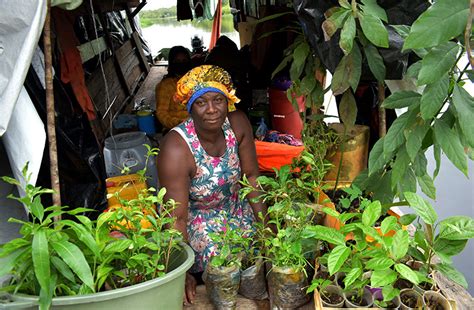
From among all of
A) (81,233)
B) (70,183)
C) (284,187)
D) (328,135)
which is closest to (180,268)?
(81,233)

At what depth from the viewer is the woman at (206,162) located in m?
1.98

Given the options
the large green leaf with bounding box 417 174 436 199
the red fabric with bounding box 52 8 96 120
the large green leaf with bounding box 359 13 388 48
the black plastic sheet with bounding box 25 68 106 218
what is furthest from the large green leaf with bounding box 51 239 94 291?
the red fabric with bounding box 52 8 96 120

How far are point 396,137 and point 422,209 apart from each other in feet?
0.79

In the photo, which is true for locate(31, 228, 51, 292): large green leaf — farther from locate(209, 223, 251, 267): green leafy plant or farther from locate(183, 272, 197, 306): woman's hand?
locate(183, 272, 197, 306): woman's hand

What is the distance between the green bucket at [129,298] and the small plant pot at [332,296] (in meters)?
0.47

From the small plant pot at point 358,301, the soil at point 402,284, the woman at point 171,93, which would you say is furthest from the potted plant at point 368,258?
the woman at point 171,93

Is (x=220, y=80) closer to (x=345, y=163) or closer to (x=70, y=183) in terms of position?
(x=345, y=163)

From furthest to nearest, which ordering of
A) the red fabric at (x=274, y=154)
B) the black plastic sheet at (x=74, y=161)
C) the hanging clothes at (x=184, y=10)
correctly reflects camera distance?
the hanging clothes at (x=184, y=10), the red fabric at (x=274, y=154), the black plastic sheet at (x=74, y=161)

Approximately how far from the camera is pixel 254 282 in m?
1.71

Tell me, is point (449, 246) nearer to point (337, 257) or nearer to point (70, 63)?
point (337, 257)

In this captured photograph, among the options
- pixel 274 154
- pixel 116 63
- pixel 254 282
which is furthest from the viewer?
pixel 116 63

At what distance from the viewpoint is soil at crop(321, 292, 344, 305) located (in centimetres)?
141

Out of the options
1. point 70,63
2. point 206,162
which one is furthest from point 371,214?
point 70,63

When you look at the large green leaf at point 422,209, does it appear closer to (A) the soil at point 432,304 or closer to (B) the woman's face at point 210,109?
(A) the soil at point 432,304
